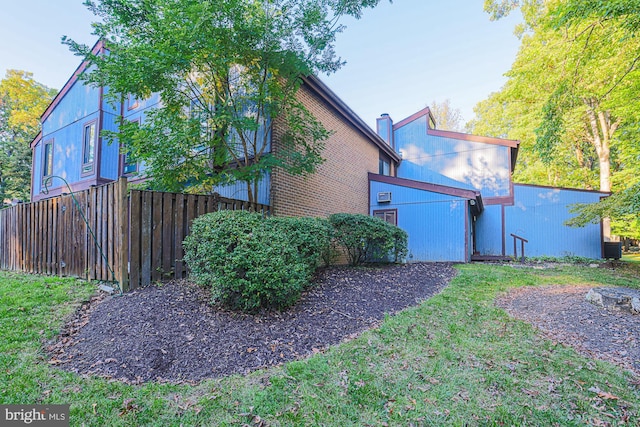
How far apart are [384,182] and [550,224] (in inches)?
281

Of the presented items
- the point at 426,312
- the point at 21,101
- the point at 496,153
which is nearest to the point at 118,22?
the point at 426,312

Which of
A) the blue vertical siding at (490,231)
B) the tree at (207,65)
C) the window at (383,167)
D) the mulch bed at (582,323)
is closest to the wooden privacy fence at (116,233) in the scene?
the tree at (207,65)

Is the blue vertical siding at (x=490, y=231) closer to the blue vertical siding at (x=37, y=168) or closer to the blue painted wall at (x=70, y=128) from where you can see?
the blue painted wall at (x=70, y=128)

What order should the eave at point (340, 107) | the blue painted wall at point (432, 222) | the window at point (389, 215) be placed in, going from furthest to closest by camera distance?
1. the window at point (389, 215)
2. the blue painted wall at point (432, 222)
3. the eave at point (340, 107)

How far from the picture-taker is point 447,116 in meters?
30.2

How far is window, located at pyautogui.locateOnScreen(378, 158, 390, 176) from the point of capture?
14.2m

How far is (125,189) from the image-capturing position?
4.99m

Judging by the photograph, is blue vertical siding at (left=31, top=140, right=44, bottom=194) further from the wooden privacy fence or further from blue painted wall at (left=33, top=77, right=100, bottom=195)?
the wooden privacy fence

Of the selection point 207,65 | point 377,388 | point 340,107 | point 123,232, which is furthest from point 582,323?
point 340,107

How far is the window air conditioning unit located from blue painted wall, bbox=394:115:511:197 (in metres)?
4.64

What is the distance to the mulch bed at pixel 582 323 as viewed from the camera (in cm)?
337

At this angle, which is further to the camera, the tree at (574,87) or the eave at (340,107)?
the eave at (340,107)

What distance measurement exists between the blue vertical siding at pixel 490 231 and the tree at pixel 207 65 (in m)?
10.3

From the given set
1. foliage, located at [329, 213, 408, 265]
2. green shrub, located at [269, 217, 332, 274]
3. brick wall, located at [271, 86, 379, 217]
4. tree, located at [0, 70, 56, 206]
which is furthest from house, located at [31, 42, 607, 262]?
tree, located at [0, 70, 56, 206]
